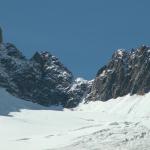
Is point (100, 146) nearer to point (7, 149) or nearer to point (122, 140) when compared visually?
point (122, 140)

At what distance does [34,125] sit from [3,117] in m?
14.5

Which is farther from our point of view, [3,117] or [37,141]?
[3,117]

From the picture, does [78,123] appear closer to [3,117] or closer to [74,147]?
[3,117]

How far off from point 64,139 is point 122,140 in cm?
1217

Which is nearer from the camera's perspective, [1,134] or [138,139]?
[138,139]

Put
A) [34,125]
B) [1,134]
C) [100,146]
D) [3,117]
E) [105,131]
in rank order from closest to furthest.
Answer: [100,146] → [105,131] → [1,134] → [34,125] → [3,117]

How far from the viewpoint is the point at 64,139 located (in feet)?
425

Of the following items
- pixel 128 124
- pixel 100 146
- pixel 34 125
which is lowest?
pixel 100 146

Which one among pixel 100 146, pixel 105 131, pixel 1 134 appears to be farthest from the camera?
pixel 1 134

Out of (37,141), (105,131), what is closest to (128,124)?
(105,131)

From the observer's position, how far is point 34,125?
587 feet

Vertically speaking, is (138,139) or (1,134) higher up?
(1,134)

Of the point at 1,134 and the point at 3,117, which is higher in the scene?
the point at 3,117

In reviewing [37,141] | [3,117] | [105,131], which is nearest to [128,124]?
[105,131]
